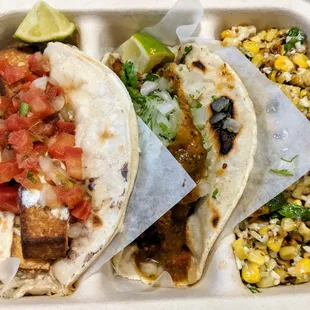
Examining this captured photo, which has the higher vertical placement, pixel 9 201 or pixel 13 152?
pixel 13 152

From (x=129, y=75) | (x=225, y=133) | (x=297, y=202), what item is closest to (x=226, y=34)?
(x=129, y=75)

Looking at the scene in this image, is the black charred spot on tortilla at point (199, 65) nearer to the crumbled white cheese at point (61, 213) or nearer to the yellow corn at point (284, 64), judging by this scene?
the yellow corn at point (284, 64)

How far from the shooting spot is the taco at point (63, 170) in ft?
10.1

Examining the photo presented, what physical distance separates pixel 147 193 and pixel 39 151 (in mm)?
738

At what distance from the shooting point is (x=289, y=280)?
3467 mm

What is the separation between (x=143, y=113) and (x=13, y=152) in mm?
910

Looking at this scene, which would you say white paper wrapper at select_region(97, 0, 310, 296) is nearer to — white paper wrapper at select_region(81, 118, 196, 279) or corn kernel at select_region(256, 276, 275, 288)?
corn kernel at select_region(256, 276, 275, 288)

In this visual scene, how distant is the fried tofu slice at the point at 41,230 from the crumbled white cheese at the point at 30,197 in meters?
0.03

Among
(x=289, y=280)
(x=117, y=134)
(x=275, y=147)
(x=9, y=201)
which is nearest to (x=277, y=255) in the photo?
(x=289, y=280)

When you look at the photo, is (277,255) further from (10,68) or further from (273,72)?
(10,68)

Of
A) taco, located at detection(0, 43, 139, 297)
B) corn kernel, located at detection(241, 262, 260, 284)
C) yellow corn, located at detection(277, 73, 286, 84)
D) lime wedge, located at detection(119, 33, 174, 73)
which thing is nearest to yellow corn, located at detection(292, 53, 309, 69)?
yellow corn, located at detection(277, 73, 286, 84)

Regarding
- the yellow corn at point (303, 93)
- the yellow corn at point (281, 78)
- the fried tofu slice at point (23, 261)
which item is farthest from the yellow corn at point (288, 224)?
the fried tofu slice at point (23, 261)

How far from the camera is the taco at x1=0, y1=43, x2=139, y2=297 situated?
308cm

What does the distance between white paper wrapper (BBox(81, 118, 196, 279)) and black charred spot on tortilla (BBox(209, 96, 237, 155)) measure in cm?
42
